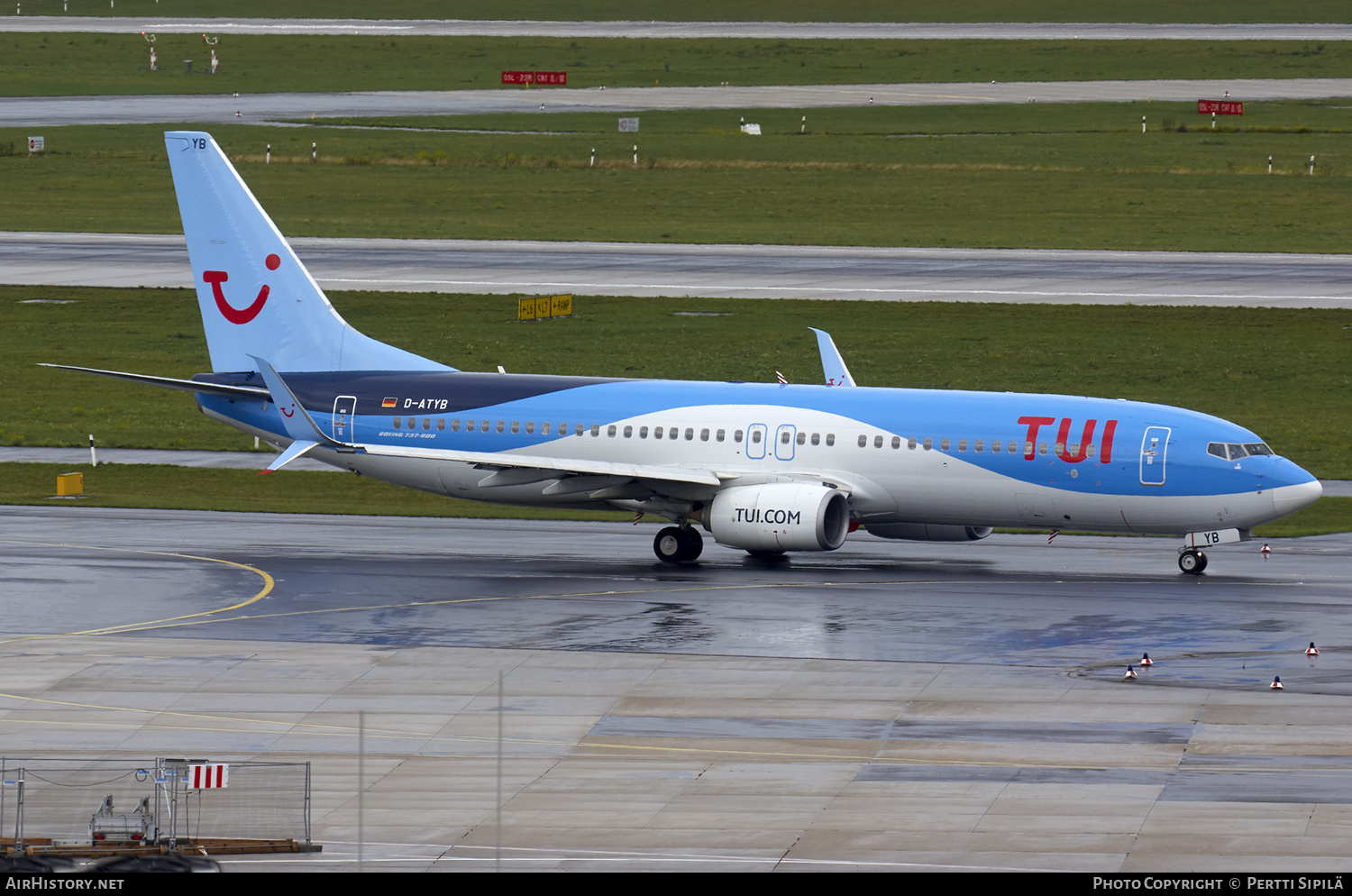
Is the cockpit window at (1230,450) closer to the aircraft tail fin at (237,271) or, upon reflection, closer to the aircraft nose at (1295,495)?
the aircraft nose at (1295,495)

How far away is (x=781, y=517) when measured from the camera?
47.6 m

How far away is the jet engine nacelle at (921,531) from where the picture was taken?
50.2 meters

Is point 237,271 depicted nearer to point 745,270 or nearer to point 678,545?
point 678,545

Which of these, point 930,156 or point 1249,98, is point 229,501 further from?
point 1249,98

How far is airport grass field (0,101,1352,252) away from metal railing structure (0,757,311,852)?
80321 millimetres

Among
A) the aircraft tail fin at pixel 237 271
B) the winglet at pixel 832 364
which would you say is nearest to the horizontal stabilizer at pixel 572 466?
the aircraft tail fin at pixel 237 271

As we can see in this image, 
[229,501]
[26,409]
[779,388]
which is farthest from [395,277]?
[779,388]

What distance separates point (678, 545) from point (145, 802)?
2541 cm

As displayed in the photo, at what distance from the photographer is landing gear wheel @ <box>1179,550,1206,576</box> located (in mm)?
47406

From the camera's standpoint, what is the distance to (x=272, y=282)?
55.2m

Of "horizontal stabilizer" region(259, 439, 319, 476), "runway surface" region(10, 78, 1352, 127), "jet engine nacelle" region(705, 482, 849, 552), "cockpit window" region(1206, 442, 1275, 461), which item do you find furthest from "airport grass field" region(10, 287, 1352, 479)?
"runway surface" region(10, 78, 1352, 127)

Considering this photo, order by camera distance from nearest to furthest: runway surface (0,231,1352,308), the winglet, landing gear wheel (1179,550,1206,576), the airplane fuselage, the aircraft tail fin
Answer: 1. the airplane fuselage
2. landing gear wheel (1179,550,1206,576)
3. the aircraft tail fin
4. the winglet
5. runway surface (0,231,1352,308)

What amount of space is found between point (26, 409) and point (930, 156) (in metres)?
76.7

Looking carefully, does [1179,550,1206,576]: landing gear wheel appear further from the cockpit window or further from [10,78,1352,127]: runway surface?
[10,78,1352,127]: runway surface
